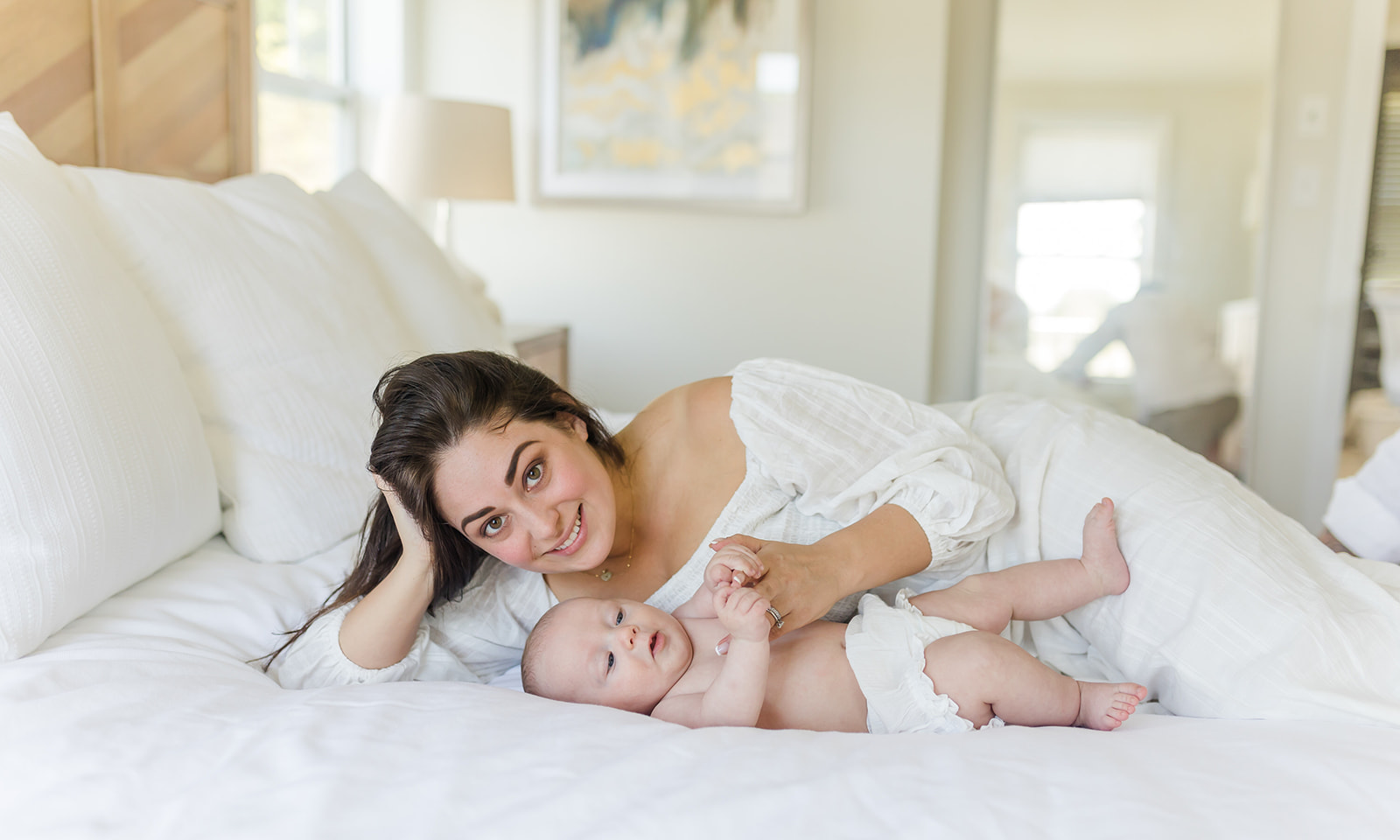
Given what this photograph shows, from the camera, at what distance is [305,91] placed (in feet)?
10.6

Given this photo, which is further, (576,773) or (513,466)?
(513,466)

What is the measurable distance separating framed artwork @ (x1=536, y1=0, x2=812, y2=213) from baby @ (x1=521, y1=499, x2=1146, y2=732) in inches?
96.9

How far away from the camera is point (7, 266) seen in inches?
41.2

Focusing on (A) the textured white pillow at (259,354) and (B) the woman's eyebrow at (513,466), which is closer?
(B) the woman's eyebrow at (513,466)

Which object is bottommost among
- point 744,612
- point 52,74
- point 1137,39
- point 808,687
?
point 808,687

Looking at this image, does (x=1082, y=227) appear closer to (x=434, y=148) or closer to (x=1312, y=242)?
(x=1312, y=242)

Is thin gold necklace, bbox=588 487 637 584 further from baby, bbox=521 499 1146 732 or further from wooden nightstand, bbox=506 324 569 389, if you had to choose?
wooden nightstand, bbox=506 324 569 389

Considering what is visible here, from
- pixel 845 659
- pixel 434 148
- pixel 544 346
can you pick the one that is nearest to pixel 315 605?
pixel 845 659

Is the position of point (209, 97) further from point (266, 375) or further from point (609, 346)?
point (609, 346)

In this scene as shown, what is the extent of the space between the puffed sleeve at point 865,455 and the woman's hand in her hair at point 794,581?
172mm

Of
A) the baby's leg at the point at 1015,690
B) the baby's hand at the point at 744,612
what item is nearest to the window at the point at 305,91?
the baby's hand at the point at 744,612

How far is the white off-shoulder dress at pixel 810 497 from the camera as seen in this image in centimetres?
123

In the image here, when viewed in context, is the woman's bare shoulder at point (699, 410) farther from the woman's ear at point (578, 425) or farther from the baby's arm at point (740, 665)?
the baby's arm at point (740, 665)

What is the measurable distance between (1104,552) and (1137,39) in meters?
2.76
